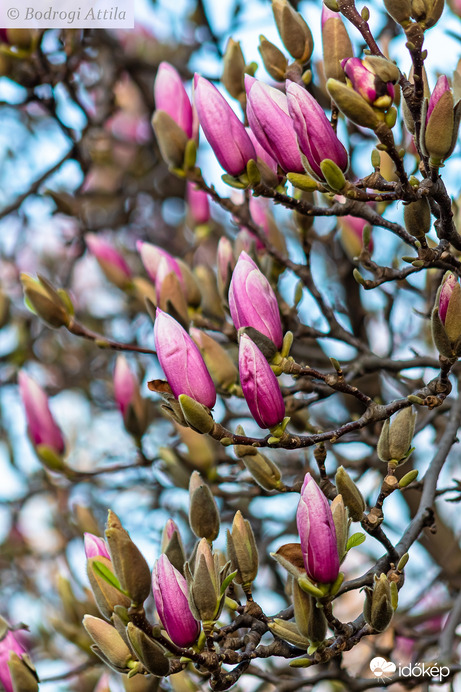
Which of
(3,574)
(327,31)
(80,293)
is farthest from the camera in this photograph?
(80,293)

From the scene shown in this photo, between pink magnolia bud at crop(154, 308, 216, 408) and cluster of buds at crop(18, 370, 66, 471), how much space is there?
84 centimetres

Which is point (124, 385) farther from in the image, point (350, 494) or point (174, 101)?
point (350, 494)

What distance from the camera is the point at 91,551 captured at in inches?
43.4

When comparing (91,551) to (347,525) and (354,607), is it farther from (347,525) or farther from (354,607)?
(354,607)

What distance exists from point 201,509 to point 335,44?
0.75 metres

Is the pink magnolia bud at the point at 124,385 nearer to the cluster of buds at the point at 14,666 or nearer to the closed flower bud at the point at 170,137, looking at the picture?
the closed flower bud at the point at 170,137

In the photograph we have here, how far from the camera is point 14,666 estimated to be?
1125 mm

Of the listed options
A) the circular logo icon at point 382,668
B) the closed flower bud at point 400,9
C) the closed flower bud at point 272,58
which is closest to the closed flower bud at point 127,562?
the circular logo icon at point 382,668

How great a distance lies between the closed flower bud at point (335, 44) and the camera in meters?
→ 1.22

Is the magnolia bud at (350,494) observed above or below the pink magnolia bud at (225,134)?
below

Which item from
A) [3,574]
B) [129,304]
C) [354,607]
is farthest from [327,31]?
[354,607]

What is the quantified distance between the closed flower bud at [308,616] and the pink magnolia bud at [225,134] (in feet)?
2.12

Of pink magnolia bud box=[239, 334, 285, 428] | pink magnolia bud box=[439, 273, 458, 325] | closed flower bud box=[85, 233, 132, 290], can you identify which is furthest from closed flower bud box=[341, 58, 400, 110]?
closed flower bud box=[85, 233, 132, 290]

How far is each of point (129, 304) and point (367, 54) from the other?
126 cm
